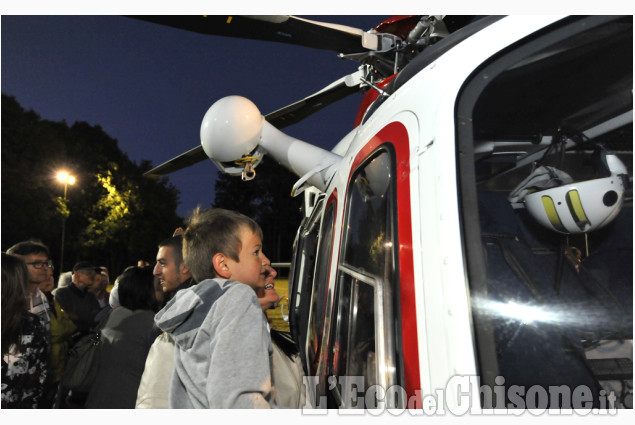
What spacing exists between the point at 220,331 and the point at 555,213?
4.84 ft

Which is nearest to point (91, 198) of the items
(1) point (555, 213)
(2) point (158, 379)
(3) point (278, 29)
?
(3) point (278, 29)

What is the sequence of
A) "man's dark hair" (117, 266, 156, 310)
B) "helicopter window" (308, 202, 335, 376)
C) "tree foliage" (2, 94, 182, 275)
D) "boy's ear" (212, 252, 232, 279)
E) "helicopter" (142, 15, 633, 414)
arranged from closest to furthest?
"helicopter" (142, 15, 633, 414) → "boy's ear" (212, 252, 232, 279) → "helicopter window" (308, 202, 335, 376) → "man's dark hair" (117, 266, 156, 310) → "tree foliage" (2, 94, 182, 275)

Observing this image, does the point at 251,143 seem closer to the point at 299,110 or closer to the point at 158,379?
the point at 299,110

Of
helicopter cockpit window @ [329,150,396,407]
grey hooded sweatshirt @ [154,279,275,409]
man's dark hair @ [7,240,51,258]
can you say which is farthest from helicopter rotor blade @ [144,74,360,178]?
grey hooded sweatshirt @ [154,279,275,409]

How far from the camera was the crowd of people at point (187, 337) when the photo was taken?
3.99 ft

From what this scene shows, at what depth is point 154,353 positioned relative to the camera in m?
1.60

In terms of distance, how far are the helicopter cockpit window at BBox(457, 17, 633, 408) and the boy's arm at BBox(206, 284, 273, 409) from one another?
22.2 inches

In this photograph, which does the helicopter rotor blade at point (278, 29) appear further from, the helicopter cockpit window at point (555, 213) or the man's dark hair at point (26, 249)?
the man's dark hair at point (26, 249)

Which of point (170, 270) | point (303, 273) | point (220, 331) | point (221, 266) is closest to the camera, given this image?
point (220, 331)

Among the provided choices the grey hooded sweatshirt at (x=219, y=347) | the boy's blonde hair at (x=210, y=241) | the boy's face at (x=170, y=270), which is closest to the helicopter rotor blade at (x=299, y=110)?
the boy's face at (x=170, y=270)

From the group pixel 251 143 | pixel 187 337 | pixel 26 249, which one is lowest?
pixel 187 337

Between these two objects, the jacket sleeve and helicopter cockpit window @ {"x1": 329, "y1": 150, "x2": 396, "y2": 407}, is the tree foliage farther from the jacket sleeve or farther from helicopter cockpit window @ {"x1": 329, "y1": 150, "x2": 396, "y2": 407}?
helicopter cockpit window @ {"x1": 329, "y1": 150, "x2": 396, "y2": 407}

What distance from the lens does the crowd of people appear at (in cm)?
122

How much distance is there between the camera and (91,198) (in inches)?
1094
